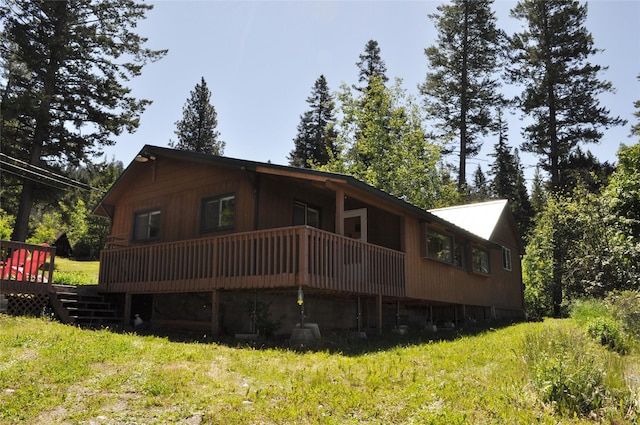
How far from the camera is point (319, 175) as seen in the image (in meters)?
11.2

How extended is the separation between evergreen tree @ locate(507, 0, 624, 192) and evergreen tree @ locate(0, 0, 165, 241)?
22197mm

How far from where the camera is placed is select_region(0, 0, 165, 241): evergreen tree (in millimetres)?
23156

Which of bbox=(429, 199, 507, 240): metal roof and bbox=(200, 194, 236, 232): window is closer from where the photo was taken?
bbox=(200, 194, 236, 232): window

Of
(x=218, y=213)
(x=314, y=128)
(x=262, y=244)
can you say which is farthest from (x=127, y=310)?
(x=314, y=128)

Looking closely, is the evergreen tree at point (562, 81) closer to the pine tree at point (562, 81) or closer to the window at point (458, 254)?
the pine tree at point (562, 81)

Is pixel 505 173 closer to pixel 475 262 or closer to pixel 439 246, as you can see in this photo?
pixel 475 262

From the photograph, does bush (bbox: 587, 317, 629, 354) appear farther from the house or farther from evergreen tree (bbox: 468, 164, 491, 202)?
evergreen tree (bbox: 468, 164, 491, 202)

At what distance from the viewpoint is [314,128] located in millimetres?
47312

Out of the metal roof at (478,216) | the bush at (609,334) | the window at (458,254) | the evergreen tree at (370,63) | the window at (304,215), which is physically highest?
the evergreen tree at (370,63)

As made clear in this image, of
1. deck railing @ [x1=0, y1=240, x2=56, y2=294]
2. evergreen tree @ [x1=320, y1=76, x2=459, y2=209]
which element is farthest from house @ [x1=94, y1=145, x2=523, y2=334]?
evergreen tree @ [x1=320, y1=76, x2=459, y2=209]

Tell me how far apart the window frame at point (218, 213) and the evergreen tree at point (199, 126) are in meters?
31.5

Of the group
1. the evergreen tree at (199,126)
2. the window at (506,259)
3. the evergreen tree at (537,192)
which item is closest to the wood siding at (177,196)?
the window at (506,259)

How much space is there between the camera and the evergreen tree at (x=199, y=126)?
45.2 m

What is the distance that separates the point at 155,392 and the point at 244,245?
522 cm
